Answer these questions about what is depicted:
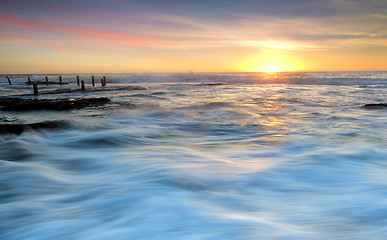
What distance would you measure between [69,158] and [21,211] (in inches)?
92.5

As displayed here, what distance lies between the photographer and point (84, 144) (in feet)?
19.8

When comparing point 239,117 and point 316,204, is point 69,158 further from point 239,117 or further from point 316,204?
point 239,117

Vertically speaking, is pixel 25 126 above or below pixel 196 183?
above

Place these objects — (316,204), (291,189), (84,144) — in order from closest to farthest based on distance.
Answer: (316,204) → (291,189) → (84,144)

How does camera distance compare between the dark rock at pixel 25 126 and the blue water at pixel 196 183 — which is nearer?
the blue water at pixel 196 183

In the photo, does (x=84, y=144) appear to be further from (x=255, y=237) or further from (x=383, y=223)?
(x=383, y=223)

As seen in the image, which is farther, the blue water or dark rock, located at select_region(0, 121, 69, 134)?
dark rock, located at select_region(0, 121, 69, 134)

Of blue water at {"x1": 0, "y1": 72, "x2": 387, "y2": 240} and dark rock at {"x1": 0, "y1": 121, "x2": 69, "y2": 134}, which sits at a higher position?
dark rock at {"x1": 0, "y1": 121, "x2": 69, "y2": 134}

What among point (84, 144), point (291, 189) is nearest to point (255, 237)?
point (291, 189)

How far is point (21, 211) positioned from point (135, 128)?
5021mm

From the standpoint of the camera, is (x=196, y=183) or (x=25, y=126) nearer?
(x=196, y=183)

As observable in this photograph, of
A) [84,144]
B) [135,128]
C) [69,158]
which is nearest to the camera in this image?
[69,158]

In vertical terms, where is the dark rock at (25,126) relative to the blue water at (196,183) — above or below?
above

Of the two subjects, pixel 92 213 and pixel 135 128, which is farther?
pixel 135 128
